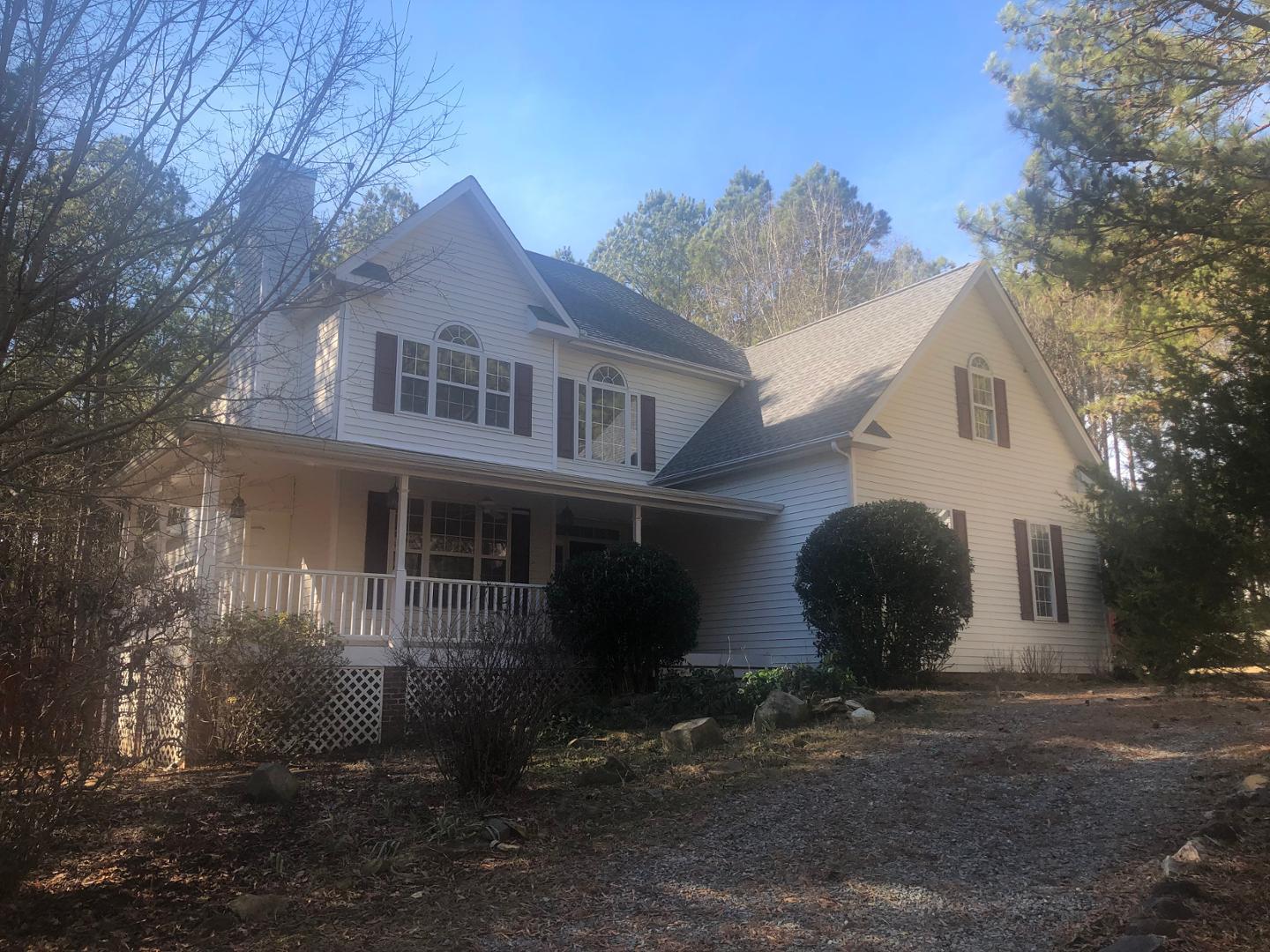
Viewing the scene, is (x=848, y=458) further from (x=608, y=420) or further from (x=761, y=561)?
(x=608, y=420)

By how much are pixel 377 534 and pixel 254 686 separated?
14.4 ft

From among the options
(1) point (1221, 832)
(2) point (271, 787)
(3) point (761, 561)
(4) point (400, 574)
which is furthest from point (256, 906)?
(3) point (761, 561)

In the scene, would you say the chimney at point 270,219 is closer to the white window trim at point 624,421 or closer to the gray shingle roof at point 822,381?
the gray shingle roof at point 822,381

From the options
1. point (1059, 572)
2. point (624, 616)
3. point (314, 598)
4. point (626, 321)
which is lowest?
point (624, 616)

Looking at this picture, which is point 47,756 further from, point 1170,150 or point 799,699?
point 1170,150

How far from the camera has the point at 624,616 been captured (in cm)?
1244

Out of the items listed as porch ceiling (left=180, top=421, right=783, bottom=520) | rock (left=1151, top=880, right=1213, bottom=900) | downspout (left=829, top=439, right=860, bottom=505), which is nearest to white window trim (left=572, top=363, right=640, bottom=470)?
porch ceiling (left=180, top=421, right=783, bottom=520)

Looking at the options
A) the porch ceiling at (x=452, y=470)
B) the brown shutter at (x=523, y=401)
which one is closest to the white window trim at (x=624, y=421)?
the brown shutter at (x=523, y=401)

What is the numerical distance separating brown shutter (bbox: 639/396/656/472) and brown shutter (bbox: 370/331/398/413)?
493 cm

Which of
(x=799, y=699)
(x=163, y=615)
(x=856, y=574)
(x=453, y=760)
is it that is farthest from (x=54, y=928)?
(x=856, y=574)

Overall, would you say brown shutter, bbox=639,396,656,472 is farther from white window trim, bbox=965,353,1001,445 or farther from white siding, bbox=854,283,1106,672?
white window trim, bbox=965,353,1001,445

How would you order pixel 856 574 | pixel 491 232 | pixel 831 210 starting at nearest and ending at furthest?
pixel 856 574, pixel 491 232, pixel 831 210

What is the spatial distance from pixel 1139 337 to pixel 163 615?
9.13 m

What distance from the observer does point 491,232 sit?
15.9 m
